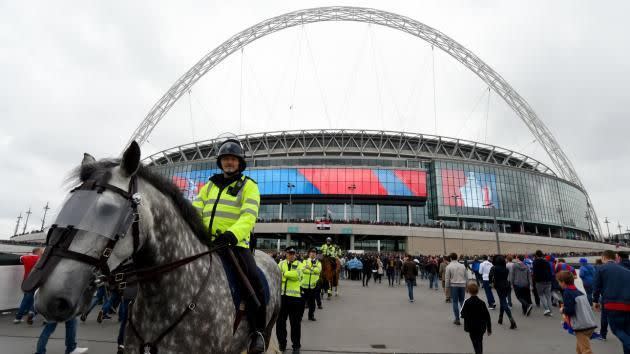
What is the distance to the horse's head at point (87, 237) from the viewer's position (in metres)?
1.95

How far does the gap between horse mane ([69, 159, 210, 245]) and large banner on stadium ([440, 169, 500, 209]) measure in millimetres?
79014

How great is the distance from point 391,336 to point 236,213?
7.95 meters

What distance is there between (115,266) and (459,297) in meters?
13.1

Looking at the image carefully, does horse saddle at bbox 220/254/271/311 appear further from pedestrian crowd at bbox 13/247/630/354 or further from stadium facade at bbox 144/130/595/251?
stadium facade at bbox 144/130/595/251

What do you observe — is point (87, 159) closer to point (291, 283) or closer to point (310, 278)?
point (291, 283)

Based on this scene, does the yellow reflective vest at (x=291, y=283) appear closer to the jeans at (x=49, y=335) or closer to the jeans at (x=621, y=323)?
the jeans at (x=49, y=335)

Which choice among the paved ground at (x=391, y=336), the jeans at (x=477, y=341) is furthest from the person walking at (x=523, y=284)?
the jeans at (x=477, y=341)

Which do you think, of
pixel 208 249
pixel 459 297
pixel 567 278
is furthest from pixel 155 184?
pixel 459 297

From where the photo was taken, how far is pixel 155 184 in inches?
119

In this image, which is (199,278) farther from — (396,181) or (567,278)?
(396,181)

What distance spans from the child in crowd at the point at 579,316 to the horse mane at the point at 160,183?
Answer: 7574 mm

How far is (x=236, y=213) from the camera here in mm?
3893

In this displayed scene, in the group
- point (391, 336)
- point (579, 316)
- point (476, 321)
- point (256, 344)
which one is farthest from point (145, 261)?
point (391, 336)

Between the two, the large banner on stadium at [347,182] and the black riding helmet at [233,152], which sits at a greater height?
the large banner on stadium at [347,182]
